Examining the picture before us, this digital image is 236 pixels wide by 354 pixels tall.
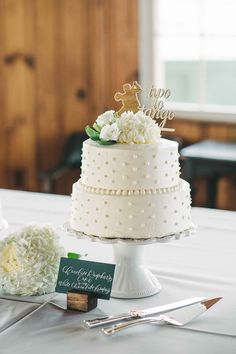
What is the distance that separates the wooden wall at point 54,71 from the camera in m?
4.31

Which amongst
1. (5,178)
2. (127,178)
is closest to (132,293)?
(127,178)

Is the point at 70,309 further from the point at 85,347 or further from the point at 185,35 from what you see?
the point at 185,35

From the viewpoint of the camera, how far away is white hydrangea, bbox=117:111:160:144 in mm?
1674

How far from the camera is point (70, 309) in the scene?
1.63m

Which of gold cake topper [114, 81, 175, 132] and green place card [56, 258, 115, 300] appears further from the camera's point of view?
gold cake topper [114, 81, 175, 132]

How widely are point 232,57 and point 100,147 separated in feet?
8.79

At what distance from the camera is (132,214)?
5.38 ft

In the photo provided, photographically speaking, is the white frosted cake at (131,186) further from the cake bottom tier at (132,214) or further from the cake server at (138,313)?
the cake server at (138,313)

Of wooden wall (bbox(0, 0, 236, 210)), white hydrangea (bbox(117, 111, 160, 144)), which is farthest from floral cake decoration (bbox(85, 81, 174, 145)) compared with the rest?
wooden wall (bbox(0, 0, 236, 210))

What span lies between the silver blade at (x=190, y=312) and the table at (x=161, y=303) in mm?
13

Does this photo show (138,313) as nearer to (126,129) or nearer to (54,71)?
(126,129)

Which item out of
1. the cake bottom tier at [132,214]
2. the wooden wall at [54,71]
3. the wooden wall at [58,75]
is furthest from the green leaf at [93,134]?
the wooden wall at [54,71]

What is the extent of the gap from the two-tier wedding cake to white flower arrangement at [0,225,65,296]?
0.27 feet

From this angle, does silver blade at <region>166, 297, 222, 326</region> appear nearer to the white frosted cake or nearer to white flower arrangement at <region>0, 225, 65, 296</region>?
the white frosted cake
